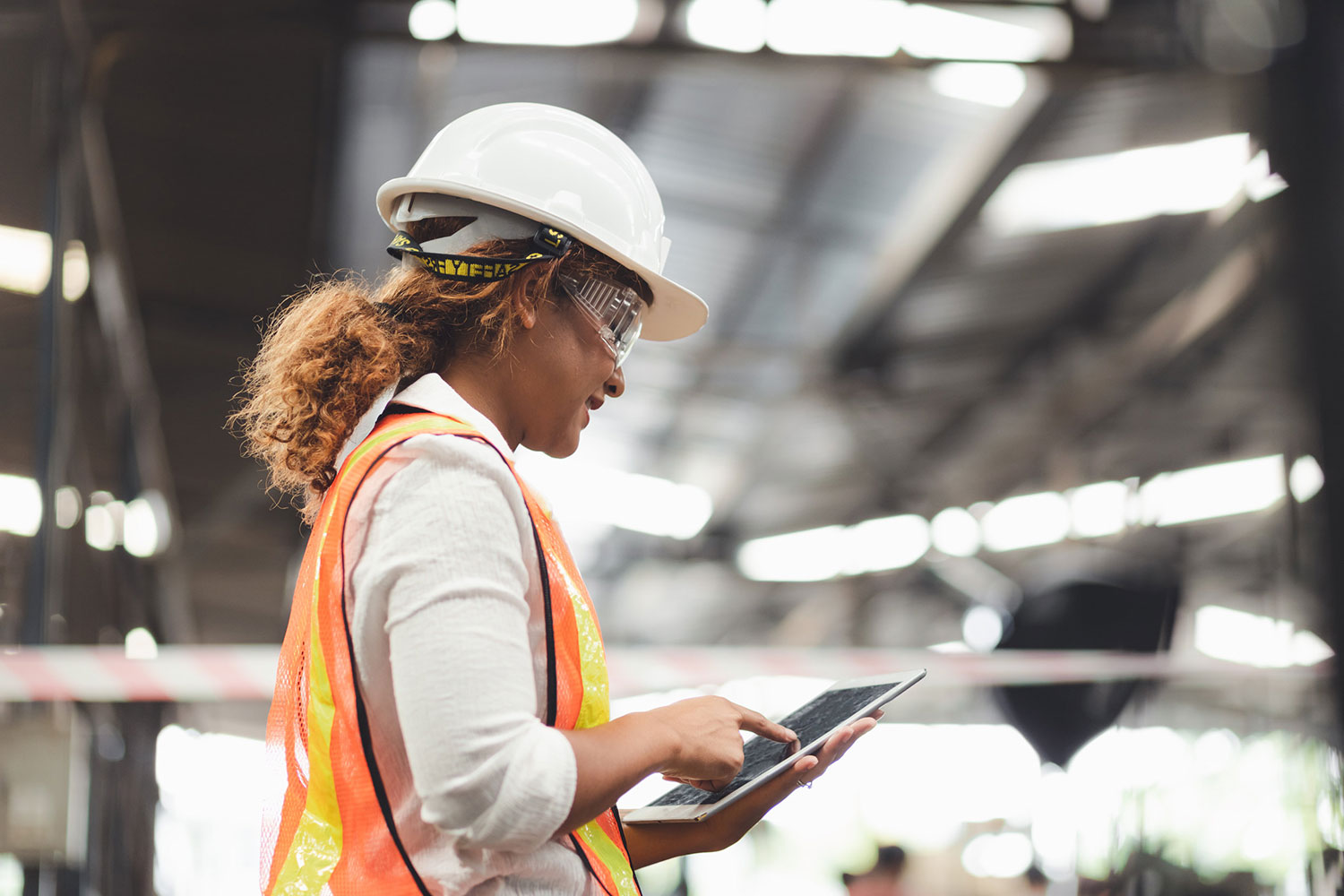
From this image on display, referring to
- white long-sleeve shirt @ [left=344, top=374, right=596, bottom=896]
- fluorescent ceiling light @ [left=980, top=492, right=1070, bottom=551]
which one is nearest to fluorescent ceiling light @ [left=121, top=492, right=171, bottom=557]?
fluorescent ceiling light @ [left=980, top=492, right=1070, bottom=551]

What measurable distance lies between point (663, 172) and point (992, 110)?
88.2 inches

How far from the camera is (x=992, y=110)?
731 cm

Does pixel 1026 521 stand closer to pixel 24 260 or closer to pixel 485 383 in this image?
pixel 24 260

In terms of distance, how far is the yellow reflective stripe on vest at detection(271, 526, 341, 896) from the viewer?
3.49ft

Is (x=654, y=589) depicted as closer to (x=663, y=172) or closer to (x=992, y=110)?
(x=663, y=172)

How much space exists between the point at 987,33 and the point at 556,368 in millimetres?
6429

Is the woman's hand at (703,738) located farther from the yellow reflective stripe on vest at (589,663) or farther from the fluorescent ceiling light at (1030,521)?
the fluorescent ceiling light at (1030,521)

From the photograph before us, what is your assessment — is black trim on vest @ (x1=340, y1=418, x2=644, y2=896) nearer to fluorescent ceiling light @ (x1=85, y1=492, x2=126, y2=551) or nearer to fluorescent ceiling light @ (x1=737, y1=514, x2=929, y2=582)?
fluorescent ceiling light @ (x1=85, y1=492, x2=126, y2=551)

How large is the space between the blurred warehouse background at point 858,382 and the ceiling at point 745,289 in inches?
1.4

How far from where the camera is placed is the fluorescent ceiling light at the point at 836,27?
21.8ft

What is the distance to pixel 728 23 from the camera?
21.8ft

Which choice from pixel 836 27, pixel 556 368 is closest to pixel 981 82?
pixel 836 27

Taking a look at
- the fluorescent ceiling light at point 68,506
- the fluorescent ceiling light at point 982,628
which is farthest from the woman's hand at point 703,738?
the fluorescent ceiling light at point 982,628

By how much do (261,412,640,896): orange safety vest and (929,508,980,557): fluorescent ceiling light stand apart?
1098 centimetres
